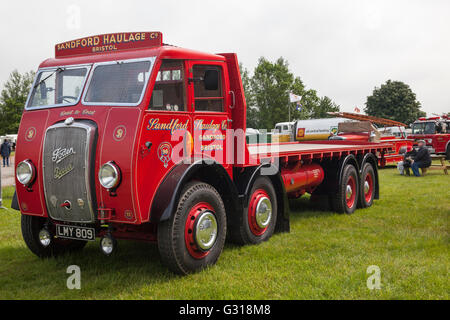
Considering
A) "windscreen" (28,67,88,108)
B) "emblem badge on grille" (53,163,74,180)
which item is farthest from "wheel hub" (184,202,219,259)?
"windscreen" (28,67,88,108)

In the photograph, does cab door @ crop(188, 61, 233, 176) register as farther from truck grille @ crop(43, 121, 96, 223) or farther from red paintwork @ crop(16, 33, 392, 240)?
truck grille @ crop(43, 121, 96, 223)

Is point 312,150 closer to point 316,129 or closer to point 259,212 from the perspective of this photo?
point 259,212

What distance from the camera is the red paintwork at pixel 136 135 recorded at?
4551 mm

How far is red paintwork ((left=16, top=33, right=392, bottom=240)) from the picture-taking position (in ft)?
14.9

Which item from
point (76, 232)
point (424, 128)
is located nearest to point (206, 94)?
point (76, 232)

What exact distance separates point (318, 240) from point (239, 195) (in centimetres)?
162

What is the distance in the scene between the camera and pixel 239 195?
5941 mm

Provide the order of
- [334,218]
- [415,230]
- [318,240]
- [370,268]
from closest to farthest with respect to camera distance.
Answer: [370,268], [318,240], [415,230], [334,218]

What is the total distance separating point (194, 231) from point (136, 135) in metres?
1.32

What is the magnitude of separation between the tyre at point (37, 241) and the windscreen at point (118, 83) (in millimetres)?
1896

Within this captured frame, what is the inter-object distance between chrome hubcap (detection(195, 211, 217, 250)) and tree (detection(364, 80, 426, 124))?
6225 cm

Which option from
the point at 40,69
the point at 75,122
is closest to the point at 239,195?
the point at 75,122
